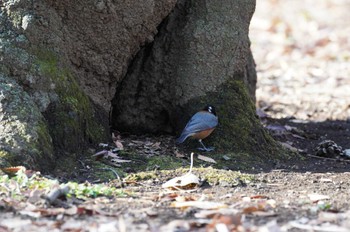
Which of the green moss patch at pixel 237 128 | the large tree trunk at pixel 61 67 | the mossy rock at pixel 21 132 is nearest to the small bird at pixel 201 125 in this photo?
the green moss patch at pixel 237 128

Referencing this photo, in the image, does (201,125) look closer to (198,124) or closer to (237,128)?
(198,124)

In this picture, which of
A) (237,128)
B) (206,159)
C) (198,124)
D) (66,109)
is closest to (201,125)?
Result: (198,124)

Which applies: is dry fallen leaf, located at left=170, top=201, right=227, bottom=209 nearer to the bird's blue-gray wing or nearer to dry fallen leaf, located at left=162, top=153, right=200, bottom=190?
dry fallen leaf, located at left=162, top=153, right=200, bottom=190

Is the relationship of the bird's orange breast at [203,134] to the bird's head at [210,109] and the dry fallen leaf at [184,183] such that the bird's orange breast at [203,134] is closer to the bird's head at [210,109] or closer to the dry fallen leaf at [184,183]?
the bird's head at [210,109]

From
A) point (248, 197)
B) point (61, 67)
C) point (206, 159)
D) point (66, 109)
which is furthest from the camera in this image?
point (206, 159)

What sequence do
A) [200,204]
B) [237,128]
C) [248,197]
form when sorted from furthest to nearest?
[237,128]
[248,197]
[200,204]

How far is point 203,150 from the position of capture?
6.27 metres

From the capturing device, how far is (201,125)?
19.9 feet

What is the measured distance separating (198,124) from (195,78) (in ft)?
1.74

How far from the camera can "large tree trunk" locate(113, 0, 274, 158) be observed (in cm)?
642

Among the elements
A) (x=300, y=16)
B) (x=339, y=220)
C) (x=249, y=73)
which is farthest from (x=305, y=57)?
(x=339, y=220)

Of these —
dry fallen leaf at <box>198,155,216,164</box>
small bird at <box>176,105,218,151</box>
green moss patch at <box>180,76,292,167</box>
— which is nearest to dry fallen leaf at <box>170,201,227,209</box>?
dry fallen leaf at <box>198,155,216,164</box>

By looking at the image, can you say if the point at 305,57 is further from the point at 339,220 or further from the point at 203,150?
the point at 339,220

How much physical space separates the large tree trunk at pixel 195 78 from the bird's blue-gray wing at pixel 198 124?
0.68 ft
